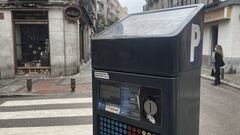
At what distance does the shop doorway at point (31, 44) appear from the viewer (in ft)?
48.0

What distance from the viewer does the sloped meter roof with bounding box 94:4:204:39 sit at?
1.83 m

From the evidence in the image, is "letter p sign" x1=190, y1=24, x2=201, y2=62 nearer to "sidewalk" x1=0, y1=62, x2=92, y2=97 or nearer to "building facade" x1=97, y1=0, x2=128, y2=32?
"sidewalk" x1=0, y1=62, x2=92, y2=97

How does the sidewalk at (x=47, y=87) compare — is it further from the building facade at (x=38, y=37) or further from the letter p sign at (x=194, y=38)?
the letter p sign at (x=194, y=38)

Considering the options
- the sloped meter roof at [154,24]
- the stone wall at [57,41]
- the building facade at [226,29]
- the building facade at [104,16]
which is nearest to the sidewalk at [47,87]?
the stone wall at [57,41]

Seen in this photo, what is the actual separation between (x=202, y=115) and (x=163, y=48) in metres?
5.62

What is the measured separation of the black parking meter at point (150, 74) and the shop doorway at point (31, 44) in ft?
42.8

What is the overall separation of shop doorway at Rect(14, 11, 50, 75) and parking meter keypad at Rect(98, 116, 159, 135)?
42.6 ft

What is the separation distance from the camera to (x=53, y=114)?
7.26m

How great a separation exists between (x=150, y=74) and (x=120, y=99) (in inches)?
12.9

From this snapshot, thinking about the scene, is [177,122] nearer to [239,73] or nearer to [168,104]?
[168,104]

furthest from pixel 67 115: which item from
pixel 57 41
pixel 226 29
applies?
pixel 226 29

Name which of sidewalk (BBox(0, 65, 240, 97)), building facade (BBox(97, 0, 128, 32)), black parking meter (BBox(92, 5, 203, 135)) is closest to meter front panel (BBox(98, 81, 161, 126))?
black parking meter (BBox(92, 5, 203, 135))

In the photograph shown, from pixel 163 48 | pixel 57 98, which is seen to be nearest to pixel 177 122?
pixel 163 48

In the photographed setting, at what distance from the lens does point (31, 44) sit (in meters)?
15.1
